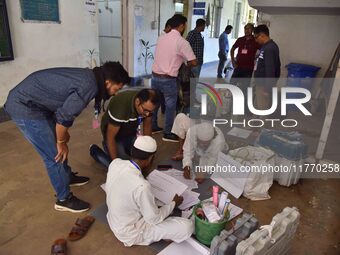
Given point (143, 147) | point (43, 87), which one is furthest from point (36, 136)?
point (143, 147)

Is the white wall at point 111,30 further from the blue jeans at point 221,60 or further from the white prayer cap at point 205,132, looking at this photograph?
the white prayer cap at point 205,132

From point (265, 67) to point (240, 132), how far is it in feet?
2.75

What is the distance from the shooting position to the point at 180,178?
2258 millimetres

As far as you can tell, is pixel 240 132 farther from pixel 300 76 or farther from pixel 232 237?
pixel 232 237

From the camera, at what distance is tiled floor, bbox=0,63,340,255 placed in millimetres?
→ 1644

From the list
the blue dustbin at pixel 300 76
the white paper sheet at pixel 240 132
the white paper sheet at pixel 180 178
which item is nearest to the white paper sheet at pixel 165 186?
the white paper sheet at pixel 180 178

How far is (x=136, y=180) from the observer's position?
1419 mm

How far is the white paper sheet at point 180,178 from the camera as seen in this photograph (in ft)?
7.20

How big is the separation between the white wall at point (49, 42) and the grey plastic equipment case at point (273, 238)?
326 centimetres

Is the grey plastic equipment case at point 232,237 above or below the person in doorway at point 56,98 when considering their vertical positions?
below

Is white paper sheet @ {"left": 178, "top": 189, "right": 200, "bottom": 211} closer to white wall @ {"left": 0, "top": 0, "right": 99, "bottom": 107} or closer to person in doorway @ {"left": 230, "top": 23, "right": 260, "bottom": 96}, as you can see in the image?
person in doorway @ {"left": 230, "top": 23, "right": 260, "bottom": 96}

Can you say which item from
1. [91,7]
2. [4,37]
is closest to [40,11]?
[4,37]

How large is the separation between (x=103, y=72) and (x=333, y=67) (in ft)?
13.2

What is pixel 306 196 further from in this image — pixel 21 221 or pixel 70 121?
pixel 21 221
